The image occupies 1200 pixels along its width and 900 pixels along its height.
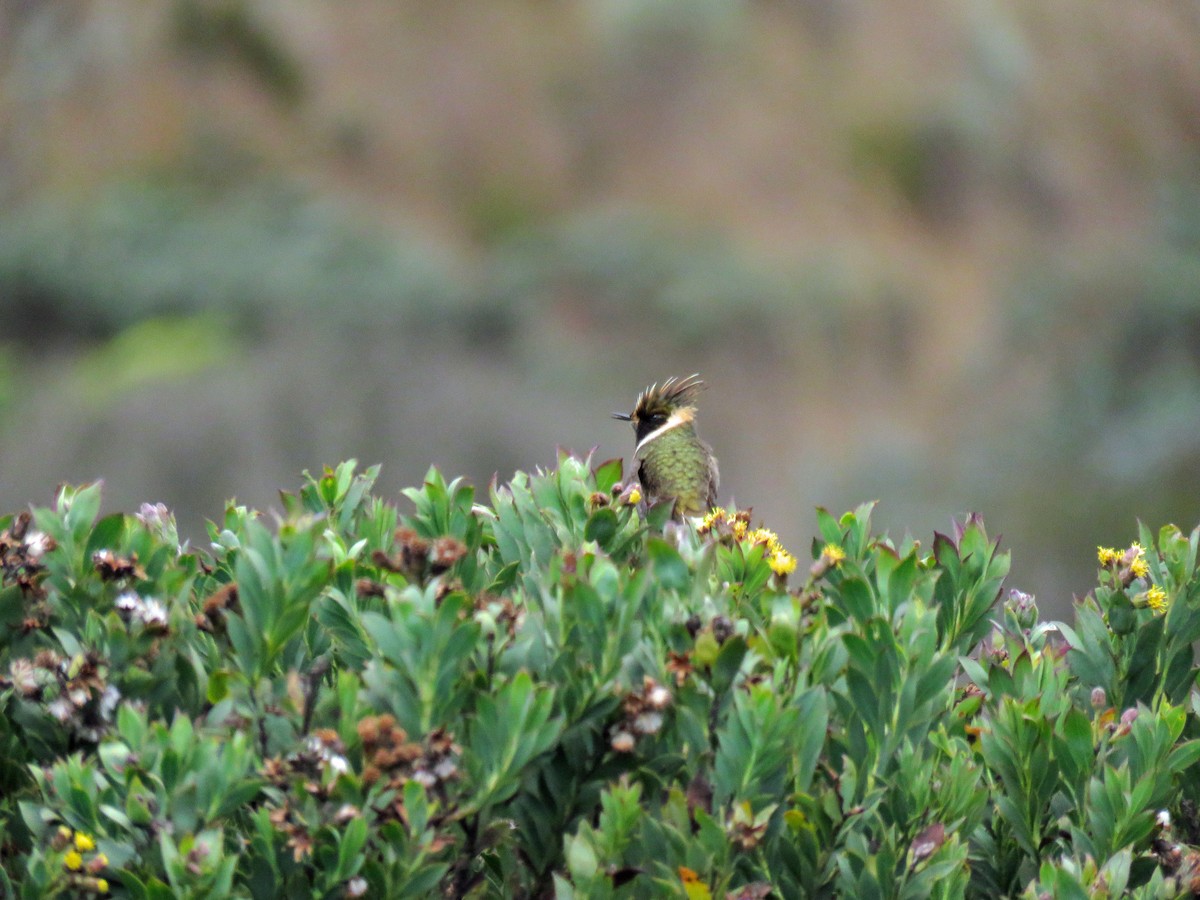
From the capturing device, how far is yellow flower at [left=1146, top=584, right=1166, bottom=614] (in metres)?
3.42

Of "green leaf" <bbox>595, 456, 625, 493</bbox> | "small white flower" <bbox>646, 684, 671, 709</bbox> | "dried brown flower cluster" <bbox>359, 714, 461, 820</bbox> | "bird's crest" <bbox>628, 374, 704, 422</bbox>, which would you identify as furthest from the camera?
"bird's crest" <bbox>628, 374, 704, 422</bbox>

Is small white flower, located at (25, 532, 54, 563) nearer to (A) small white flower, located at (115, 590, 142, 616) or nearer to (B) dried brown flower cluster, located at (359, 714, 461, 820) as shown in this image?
(A) small white flower, located at (115, 590, 142, 616)

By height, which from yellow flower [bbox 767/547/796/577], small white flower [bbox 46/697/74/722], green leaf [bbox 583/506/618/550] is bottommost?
small white flower [bbox 46/697/74/722]

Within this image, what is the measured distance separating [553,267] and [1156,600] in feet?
37.5

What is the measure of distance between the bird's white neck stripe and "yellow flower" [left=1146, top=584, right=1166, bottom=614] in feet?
9.79

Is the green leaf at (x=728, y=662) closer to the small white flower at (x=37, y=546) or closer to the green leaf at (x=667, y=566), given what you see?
the green leaf at (x=667, y=566)

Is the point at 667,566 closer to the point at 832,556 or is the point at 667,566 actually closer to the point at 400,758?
the point at 832,556

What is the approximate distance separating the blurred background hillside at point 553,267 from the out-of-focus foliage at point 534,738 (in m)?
9.55

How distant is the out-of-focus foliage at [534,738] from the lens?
2.50 m

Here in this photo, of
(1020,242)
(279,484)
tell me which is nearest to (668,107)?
(1020,242)

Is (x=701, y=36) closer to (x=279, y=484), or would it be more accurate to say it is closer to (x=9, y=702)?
(x=279, y=484)

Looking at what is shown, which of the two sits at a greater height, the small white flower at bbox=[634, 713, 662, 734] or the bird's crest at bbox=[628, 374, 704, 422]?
the bird's crest at bbox=[628, 374, 704, 422]

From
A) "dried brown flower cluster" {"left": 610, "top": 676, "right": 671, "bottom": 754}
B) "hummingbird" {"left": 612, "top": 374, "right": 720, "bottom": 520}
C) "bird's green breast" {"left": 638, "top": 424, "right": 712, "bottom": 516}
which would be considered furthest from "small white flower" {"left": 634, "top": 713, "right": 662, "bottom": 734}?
"bird's green breast" {"left": 638, "top": 424, "right": 712, "bottom": 516}

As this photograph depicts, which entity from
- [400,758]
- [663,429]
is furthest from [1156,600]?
[663,429]
